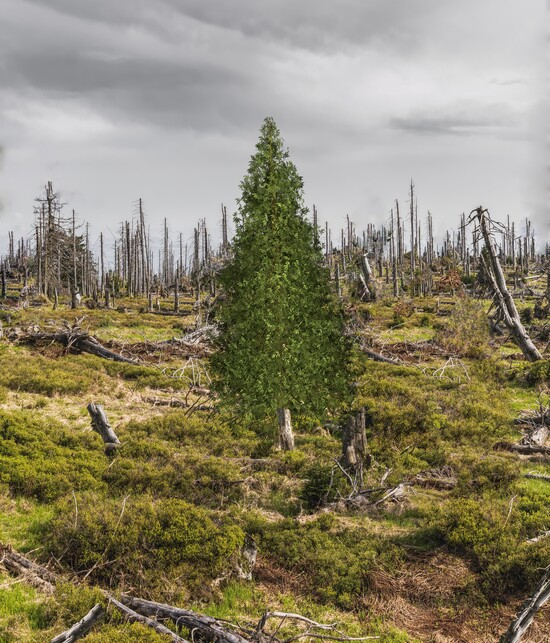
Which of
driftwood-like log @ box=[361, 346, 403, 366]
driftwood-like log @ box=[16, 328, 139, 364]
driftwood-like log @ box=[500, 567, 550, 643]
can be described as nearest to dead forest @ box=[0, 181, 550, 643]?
driftwood-like log @ box=[500, 567, 550, 643]

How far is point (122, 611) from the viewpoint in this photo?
6.53 metres

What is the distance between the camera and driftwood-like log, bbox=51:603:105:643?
5902mm

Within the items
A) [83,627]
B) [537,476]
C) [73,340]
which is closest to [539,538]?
[537,476]

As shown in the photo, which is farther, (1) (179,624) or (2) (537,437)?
(2) (537,437)

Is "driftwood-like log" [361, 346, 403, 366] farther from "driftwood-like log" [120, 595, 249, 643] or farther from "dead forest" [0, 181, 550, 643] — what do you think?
"driftwood-like log" [120, 595, 249, 643]

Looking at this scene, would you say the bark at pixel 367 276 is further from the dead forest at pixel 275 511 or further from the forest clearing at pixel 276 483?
the dead forest at pixel 275 511

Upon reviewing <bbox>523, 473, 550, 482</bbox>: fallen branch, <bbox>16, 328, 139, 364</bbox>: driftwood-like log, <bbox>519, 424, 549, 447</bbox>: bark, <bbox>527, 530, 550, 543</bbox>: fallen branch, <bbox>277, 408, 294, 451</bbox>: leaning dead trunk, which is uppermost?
<bbox>16, 328, 139, 364</bbox>: driftwood-like log

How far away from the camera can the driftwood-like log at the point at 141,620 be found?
19.2ft

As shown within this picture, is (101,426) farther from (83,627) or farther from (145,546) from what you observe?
(83,627)

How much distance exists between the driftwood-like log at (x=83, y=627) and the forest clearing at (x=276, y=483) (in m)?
Answer: 0.03

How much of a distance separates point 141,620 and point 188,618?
61 cm

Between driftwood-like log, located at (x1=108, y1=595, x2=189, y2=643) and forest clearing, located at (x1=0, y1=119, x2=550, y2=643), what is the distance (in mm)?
25

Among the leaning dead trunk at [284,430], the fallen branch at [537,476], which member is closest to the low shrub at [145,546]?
the leaning dead trunk at [284,430]

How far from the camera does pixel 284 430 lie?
14.1m
